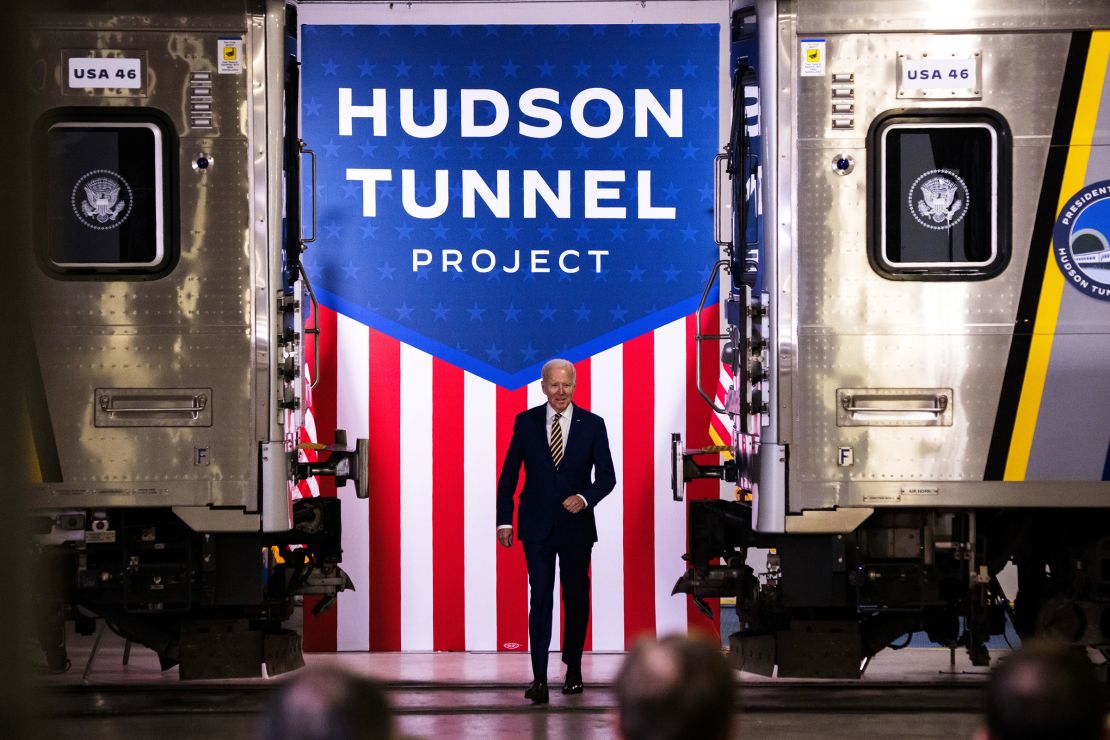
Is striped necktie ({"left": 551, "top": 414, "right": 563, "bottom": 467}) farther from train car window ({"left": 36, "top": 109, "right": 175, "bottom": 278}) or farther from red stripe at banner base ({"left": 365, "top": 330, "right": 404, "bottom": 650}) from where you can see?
train car window ({"left": 36, "top": 109, "right": 175, "bottom": 278})

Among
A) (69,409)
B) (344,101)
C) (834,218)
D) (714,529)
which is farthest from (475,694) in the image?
(344,101)

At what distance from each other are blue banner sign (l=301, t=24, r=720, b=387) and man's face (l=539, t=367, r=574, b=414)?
4.90 feet

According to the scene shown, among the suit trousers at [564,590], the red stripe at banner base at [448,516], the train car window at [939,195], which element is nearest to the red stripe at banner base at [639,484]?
the red stripe at banner base at [448,516]

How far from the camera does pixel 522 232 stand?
8641mm

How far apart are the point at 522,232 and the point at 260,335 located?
97.2 inches

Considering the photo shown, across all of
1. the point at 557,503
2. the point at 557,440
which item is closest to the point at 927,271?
the point at 557,440

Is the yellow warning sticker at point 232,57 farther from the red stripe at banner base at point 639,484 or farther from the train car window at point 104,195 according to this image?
the red stripe at banner base at point 639,484

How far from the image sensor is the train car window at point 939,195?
6523 mm

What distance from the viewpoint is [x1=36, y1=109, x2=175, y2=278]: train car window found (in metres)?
6.59

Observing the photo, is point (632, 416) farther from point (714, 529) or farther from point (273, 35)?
point (273, 35)

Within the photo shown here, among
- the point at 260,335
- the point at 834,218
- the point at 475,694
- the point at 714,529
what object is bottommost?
the point at 475,694

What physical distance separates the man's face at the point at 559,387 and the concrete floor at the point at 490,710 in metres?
1.47

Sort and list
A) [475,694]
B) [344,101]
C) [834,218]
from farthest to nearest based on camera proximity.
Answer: [344,101] < [475,694] < [834,218]

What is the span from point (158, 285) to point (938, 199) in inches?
143
